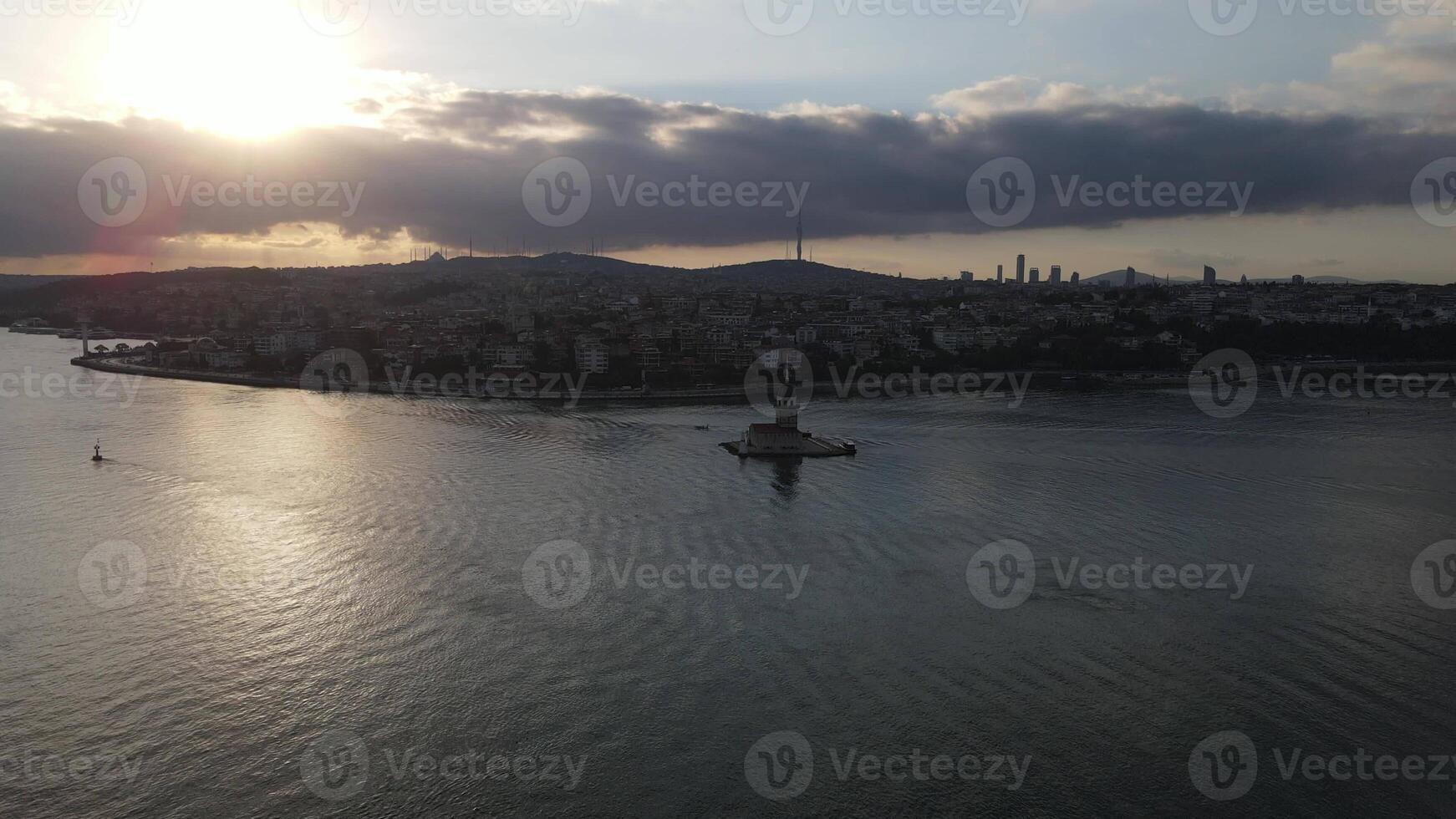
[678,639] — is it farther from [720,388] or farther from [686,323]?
[686,323]

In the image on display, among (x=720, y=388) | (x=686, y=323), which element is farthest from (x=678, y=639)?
(x=686, y=323)

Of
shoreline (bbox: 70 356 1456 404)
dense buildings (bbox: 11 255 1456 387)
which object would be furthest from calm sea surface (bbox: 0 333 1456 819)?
dense buildings (bbox: 11 255 1456 387)

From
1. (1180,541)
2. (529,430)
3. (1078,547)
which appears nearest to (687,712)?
(1078,547)

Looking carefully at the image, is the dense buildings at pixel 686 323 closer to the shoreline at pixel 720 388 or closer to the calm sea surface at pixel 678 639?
→ the shoreline at pixel 720 388

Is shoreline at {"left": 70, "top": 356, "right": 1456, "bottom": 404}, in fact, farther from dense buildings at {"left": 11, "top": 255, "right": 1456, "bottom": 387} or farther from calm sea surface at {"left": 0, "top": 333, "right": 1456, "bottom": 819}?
calm sea surface at {"left": 0, "top": 333, "right": 1456, "bottom": 819}

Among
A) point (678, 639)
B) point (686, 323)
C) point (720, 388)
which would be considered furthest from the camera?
point (686, 323)

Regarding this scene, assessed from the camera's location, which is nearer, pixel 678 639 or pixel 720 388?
pixel 678 639

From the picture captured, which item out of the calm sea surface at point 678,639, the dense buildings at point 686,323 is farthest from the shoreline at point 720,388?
the calm sea surface at point 678,639

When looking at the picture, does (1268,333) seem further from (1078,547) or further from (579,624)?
(579,624)
